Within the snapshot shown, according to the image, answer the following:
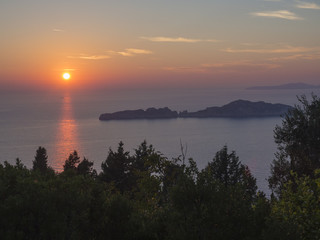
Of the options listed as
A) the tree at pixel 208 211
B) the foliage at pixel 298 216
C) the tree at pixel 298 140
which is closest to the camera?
the foliage at pixel 298 216

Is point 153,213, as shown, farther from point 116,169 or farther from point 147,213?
point 116,169

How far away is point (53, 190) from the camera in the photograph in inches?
457

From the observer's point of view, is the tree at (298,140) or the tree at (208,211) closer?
the tree at (208,211)

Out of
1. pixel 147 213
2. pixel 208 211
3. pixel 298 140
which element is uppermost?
pixel 298 140

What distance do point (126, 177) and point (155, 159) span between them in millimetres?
23015

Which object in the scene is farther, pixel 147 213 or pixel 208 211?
pixel 147 213

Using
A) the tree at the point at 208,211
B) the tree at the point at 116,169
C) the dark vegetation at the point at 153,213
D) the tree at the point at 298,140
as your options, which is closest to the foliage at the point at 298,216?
the dark vegetation at the point at 153,213

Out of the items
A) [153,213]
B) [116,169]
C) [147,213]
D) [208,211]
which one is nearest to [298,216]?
[208,211]

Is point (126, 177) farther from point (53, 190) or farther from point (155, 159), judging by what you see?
point (53, 190)

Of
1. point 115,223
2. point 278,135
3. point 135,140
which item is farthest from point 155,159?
point 135,140

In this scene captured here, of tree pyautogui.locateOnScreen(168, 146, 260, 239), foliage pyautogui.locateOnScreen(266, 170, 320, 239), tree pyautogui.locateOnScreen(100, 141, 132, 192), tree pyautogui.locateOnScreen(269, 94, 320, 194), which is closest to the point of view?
foliage pyautogui.locateOnScreen(266, 170, 320, 239)

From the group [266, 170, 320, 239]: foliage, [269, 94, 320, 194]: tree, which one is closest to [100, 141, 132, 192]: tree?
[269, 94, 320, 194]: tree

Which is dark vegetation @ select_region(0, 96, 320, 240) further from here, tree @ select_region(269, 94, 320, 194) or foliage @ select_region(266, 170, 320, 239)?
tree @ select_region(269, 94, 320, 194)

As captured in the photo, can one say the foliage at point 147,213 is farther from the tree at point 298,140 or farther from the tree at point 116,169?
the tree at point 116,169
